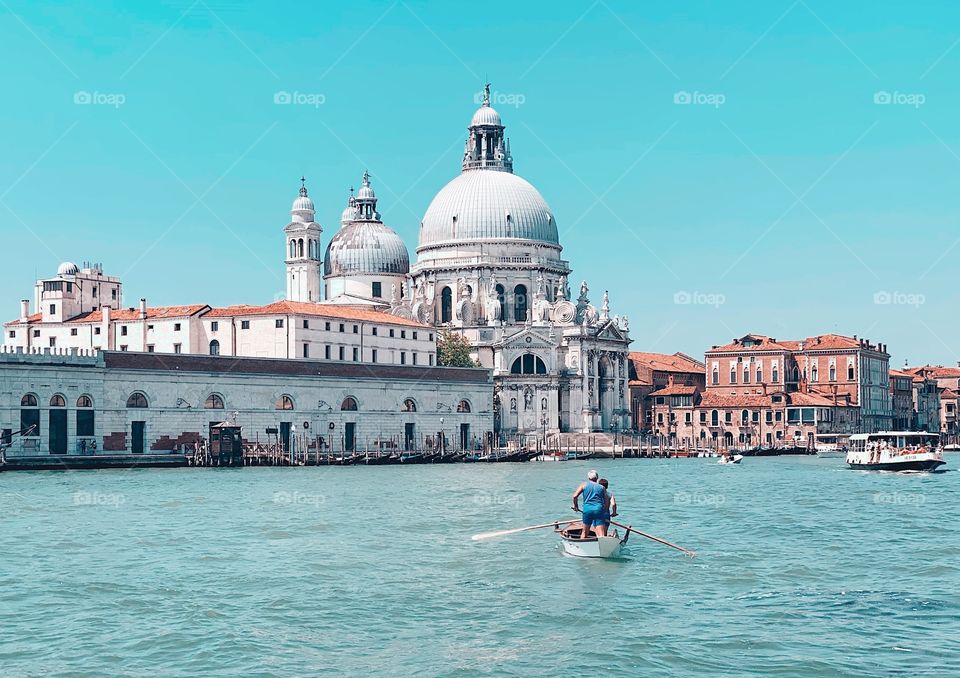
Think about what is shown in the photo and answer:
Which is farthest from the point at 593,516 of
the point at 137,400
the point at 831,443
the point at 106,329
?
the point at 831,443

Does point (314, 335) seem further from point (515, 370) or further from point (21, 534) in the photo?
point (21, 534)

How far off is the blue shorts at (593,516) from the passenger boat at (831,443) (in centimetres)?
7097

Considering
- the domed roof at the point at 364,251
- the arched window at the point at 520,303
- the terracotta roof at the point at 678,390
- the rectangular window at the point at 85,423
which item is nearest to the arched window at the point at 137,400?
the rectangular window at the point at 85,423

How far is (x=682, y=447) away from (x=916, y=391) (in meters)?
40.8

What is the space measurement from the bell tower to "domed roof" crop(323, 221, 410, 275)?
3.48 meters

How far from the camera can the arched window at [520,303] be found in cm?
9975

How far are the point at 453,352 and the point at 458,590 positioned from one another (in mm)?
68135

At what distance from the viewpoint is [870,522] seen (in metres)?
34.7

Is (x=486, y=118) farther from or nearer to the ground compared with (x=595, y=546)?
farther from the ground

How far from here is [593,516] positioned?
26.8 meters

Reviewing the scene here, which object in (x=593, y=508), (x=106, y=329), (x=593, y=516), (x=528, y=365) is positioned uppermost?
(x=106, y=329)

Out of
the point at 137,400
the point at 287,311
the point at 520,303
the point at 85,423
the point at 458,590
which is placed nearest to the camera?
the point at 458,590

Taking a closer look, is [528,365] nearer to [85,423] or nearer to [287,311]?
[287,311]

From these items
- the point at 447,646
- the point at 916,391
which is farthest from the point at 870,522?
the point at 916,391
